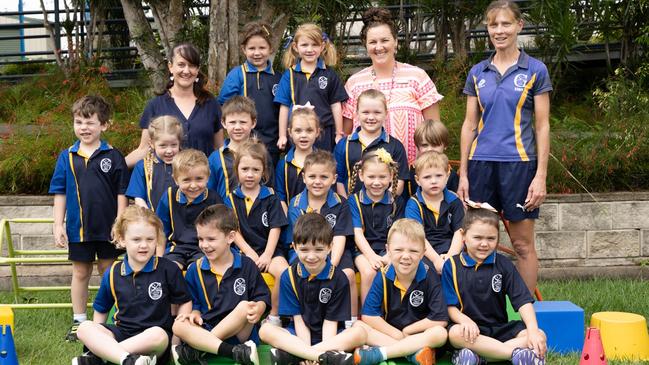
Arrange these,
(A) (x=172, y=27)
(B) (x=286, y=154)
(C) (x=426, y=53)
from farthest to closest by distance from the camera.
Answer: (C) (x=426, y=53), (A) (x=172, y=27), (B) (x=286, y=154)

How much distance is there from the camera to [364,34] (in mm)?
6359

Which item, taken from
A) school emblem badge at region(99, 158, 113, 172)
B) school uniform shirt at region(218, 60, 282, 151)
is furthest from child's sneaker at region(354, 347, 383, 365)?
school emblem badge at region(99, 158, 113, 172)

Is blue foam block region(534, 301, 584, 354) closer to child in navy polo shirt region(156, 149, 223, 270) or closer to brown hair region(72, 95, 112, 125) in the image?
child in navy polo shirt region(156, 149, 223, 270)

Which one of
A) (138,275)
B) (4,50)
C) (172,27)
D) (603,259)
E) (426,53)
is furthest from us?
(4,50)

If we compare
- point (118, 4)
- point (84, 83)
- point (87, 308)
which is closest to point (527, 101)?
point (87, 308)

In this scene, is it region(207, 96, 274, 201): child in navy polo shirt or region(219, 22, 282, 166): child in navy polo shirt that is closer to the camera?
region(207, 96, 274, 201): child in navy polo shirt

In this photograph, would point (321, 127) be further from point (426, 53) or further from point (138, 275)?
point (426, 53)

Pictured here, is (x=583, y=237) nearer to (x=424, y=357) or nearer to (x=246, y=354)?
(x=424, y=357)

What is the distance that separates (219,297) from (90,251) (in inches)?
48.0

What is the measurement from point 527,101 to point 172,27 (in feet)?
14.3

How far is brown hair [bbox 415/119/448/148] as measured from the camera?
5895 mm

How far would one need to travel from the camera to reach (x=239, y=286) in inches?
207

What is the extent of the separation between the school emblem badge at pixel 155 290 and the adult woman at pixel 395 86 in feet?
6.18

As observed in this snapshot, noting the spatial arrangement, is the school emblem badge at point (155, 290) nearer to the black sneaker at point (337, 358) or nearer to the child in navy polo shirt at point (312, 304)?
the child in navy polo shirt at point (312, 304)
